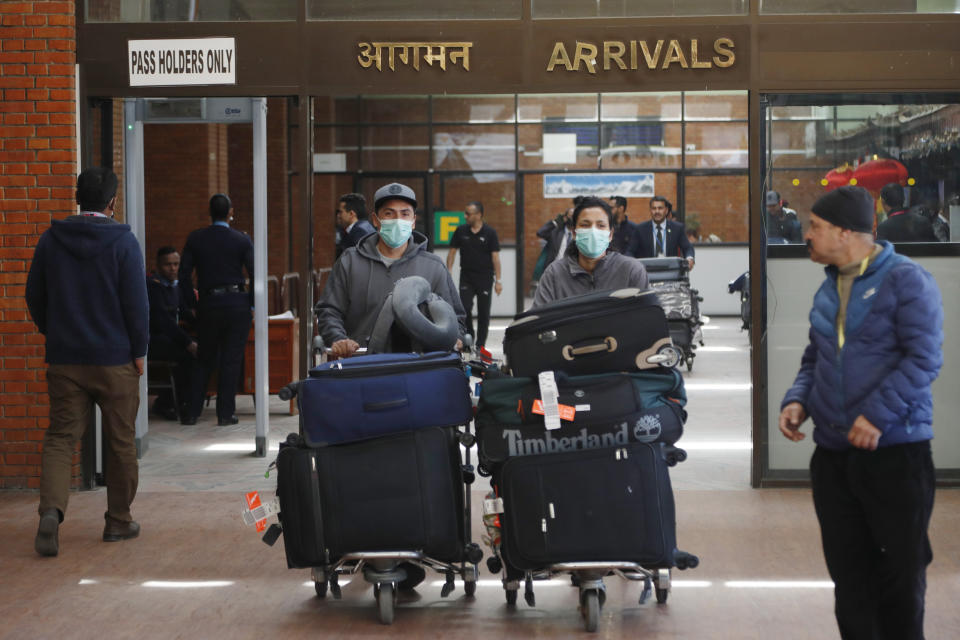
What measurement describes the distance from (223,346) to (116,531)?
393 cm

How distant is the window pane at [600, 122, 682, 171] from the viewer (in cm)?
2175

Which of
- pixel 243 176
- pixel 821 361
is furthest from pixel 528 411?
pixel 243 176

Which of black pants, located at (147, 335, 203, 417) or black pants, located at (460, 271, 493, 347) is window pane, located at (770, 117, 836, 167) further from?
black pants, located at (460, 271, 493, 347)

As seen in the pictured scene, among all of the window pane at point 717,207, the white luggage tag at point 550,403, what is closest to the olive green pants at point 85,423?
the white luggage tag at point 550,403

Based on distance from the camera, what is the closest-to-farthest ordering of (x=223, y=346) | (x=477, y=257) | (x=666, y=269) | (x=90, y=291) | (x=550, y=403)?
(x=550, y=403) → (x=90, y=291) → (x=223, y=346) → (x=666, y=269) → (x=477, y=257)


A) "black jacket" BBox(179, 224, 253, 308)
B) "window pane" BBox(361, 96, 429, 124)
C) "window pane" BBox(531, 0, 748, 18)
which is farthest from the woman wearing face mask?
"window pane" BBox(361, 96, 429, 124)

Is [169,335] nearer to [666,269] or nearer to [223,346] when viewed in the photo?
[223,346]

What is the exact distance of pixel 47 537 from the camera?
5.98m

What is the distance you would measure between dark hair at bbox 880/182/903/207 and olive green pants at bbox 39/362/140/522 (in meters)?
4.37

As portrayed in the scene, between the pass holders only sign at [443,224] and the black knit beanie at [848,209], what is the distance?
58.7 ft

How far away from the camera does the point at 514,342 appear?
4.86 metres

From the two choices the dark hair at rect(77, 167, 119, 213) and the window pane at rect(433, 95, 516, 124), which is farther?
the window pane at rect(433, 95, 516, 124)

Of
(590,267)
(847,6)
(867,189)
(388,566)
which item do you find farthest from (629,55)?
(388,566)

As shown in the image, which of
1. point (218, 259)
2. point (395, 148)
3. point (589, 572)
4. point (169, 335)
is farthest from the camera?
point (395, 148)
